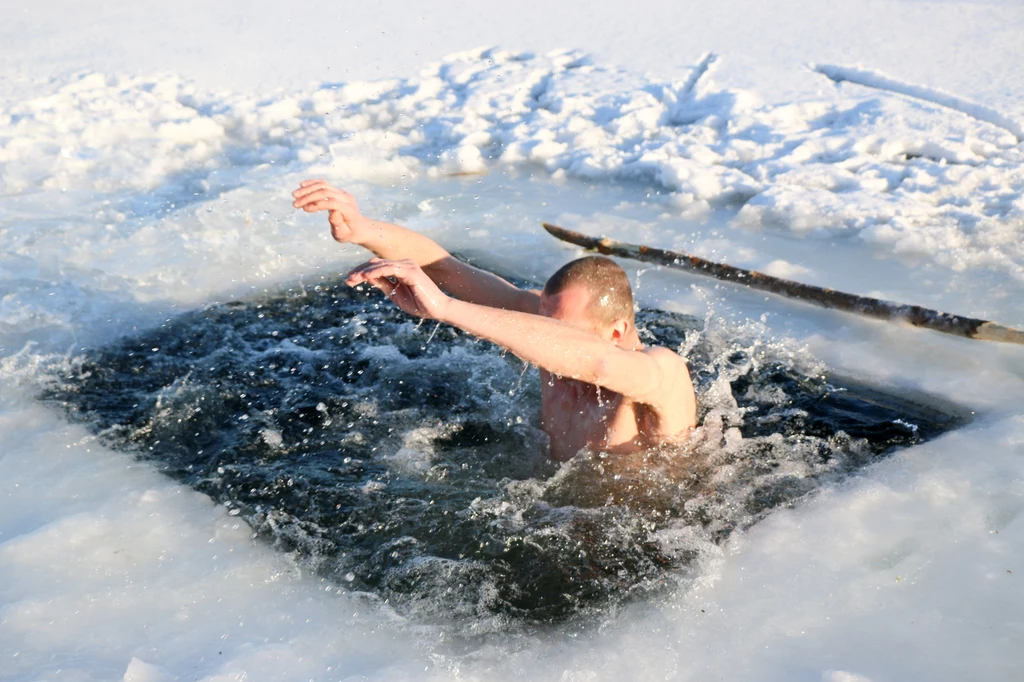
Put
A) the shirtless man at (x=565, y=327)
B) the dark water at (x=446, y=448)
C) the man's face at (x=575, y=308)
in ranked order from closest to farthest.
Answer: the shirtless man at (x=565, y=327) < the dark water at (x=446, y=448) < the man's face at (x=575, y=308)

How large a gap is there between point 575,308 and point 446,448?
3.24 feet

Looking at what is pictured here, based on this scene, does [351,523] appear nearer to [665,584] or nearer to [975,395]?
[665,584]

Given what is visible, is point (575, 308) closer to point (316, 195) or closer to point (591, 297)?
point (591, 297)

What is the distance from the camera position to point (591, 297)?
303 centimetres

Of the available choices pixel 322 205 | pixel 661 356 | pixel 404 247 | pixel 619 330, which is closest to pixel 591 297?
pixel 619 330

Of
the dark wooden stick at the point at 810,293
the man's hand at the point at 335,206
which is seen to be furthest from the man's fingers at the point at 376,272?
the dark wooden stick at the point at 810,293

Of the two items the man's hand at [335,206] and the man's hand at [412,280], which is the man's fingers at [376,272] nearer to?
the man's hand at [412,280]

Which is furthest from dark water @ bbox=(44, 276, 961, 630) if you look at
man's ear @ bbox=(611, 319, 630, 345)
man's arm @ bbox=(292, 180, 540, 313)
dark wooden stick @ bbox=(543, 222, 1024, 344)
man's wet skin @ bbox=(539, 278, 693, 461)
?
man's arm @ bbox=(292, 180, 540, 313)

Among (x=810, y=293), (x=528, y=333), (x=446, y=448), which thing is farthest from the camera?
(x=810, y=293)

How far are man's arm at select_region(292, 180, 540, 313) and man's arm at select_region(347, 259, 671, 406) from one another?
53 cm

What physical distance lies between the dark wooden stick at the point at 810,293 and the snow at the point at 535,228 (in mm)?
127

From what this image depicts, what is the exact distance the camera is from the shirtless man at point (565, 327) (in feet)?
8.41

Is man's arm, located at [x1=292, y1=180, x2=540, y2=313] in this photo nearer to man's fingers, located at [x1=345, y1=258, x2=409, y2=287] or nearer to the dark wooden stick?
man's fingers, located at [x1=345, y1=258, x2=409, y2=287]

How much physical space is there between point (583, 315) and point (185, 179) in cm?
402
